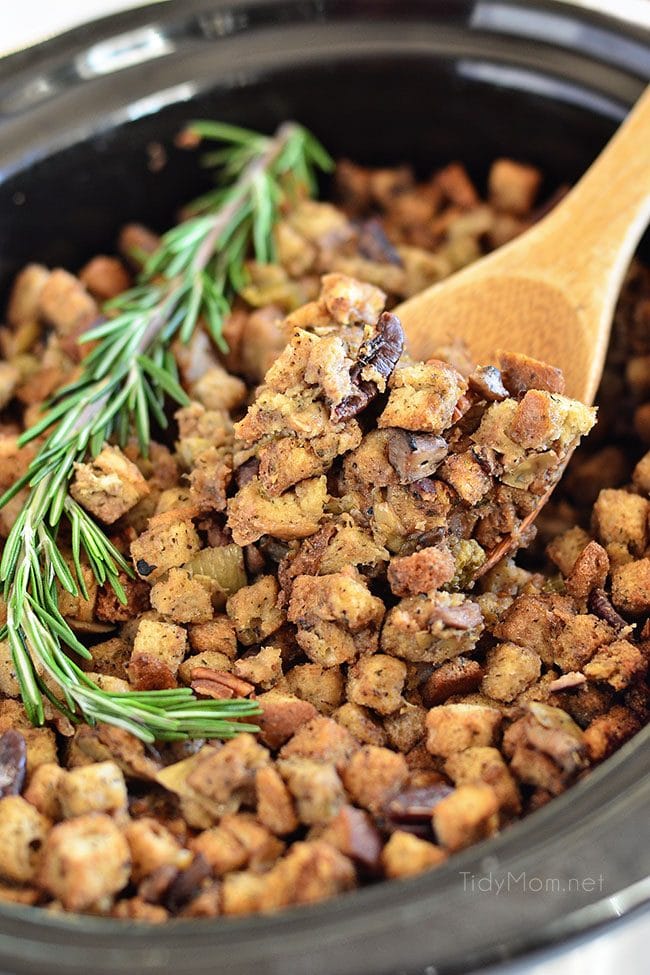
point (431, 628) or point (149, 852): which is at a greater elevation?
point (431, 628)

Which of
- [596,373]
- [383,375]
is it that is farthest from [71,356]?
[596,373]

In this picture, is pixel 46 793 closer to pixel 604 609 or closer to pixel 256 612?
pixel 256 612

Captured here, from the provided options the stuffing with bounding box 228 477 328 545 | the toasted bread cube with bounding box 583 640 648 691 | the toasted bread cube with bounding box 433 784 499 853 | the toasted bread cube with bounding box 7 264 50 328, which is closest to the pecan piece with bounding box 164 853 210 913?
the toasted bread cube with bounding box 433 784 499 853

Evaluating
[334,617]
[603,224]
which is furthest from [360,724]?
[603,224]

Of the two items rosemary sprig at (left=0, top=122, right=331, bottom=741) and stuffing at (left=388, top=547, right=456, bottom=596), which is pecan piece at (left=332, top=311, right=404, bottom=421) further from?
rosemary sprig at (left=0, top=122, right=331, bottom=741)

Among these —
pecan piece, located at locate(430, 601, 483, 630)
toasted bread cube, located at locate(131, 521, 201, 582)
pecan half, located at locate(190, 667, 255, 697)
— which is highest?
toasted bread cube, located at locate(131, 521, 201, 582)
